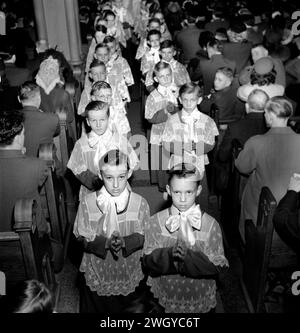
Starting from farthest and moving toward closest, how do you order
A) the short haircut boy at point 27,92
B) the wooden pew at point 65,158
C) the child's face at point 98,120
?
the wooden pew at point 65,158, the short haircut boy at point 27,92, the child's face at point 98,120

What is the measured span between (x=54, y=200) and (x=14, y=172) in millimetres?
782

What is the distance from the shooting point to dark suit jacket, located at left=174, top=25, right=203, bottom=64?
28.1 ft

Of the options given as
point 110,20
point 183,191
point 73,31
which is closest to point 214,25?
point 110,20

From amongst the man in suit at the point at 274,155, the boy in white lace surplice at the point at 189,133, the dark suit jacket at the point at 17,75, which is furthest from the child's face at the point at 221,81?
the dark suit jacket at the point at 17,75

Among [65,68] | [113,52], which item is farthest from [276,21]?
[65,68]

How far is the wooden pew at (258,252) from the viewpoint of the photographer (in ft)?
10.0

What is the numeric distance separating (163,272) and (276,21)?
21.7ft

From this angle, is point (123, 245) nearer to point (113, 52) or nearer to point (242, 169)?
point (242, 169)

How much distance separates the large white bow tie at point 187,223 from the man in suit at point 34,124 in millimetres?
2196

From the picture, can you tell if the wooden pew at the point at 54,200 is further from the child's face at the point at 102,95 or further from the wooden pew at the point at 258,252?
the wooden pew at the point at 258,252

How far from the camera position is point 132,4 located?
465 inches

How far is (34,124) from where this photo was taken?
4371mm

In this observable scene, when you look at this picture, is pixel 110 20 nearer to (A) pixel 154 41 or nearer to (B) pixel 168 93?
(A) pixel 154 41

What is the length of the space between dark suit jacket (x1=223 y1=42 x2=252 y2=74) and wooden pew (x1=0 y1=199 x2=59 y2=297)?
5.06 metres
